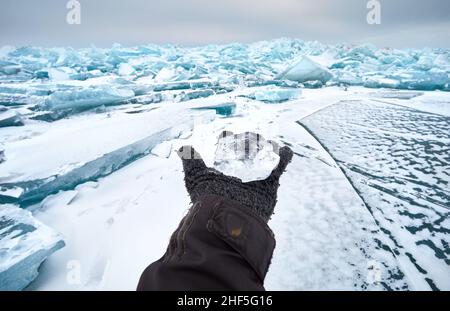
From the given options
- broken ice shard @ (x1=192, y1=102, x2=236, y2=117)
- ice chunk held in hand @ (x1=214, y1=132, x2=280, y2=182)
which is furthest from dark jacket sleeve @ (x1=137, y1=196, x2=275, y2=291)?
broken ice shard @ (x1=192, y1=102, x2=236, y2=117)

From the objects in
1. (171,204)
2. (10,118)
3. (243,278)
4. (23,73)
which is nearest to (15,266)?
(171,204)

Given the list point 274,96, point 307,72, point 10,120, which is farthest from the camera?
point 307,72

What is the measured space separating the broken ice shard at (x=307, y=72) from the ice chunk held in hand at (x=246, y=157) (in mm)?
6086

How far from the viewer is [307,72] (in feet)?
22.8

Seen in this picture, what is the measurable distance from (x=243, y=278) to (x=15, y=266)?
0.93 metres

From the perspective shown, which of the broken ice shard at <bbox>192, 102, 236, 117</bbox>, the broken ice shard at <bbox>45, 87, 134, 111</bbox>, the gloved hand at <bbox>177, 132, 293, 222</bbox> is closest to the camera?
the gloved hand at <bbox>177, 132, 293, 222</bbox>

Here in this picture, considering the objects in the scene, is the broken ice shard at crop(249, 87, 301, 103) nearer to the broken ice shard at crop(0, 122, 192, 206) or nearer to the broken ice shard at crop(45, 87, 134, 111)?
the broken ice shard at crop(45, 87, 134, 111)

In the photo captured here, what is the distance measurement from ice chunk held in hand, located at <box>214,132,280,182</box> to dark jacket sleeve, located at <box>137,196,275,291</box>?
30 cm

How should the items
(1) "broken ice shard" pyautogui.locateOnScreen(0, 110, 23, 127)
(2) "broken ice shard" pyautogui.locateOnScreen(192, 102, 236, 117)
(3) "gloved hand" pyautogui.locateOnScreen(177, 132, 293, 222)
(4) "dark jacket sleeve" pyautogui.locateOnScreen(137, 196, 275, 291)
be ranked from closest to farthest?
(4) "dark jacket sleeve" pyautogui.locateOnScreen(137, 196, 275, 291) < (3) "gloved hand" pyautogui.locateOnScreen(177, 132, 293, 222) < (1) "broken ice shard" pyautogui.locateOnScreen(0, 110, 23, 127) < (2) "broken ice shard" pyautogui.locateOnScreen(192, 102, 236, 117)

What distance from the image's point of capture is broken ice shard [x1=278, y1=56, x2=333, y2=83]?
22.0 feet

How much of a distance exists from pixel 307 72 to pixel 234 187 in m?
6.86

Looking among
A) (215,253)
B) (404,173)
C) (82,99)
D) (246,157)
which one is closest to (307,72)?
(82,99)

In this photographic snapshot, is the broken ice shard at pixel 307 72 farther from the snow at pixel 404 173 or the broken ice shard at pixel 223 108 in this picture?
the broken ice shard at pixel 223 108

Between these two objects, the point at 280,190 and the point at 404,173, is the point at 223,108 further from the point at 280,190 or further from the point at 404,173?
the point at 404,173
